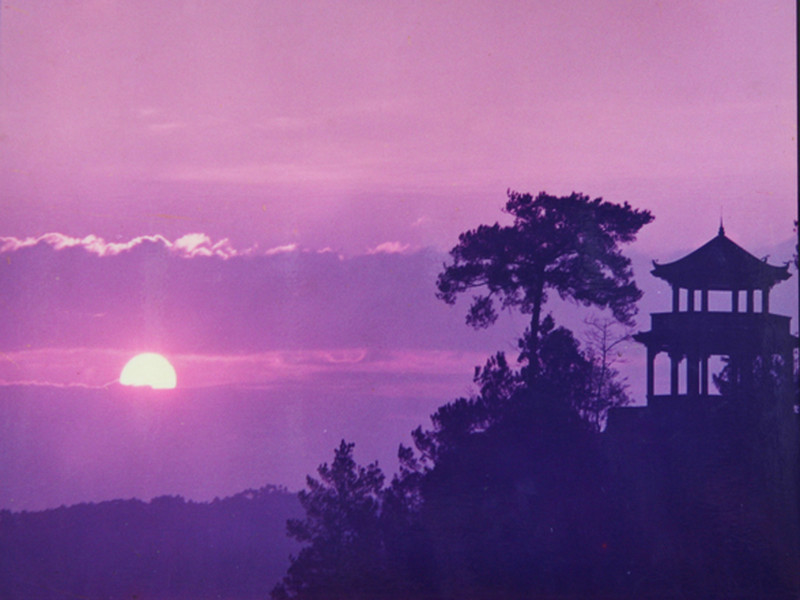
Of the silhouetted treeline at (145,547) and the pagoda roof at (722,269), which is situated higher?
the pagoda roof at (722,269)

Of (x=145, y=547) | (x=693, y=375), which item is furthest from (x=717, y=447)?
(x=145, y=547)

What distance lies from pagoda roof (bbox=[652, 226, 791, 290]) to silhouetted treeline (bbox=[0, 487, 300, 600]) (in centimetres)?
1484

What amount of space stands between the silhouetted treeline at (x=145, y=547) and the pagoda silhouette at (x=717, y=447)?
37.4ft

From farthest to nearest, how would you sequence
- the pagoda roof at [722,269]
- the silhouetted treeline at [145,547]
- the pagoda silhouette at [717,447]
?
the silhouetted treeline at [145,547]
the pagoda roof at [722,269]
the pagoda silhouette at [717,447]

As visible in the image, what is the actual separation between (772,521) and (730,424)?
9.49 ft

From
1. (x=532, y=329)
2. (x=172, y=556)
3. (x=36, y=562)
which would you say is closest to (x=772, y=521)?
(x=532, y=329)

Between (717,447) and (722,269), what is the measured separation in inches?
210

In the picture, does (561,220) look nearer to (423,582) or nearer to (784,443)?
(784,443)

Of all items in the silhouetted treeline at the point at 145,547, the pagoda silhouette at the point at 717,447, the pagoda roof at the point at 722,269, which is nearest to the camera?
the pagoda silhouette at the point at 717,447

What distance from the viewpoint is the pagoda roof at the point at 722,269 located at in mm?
29359

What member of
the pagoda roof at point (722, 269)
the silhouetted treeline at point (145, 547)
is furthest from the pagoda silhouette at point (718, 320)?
the silhouetted treeline at point (145, 547)

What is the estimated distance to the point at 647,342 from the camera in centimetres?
3077

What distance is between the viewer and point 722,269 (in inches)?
1154

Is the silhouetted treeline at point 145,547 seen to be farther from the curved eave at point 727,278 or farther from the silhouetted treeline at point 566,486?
the curved eave at point 727,278
